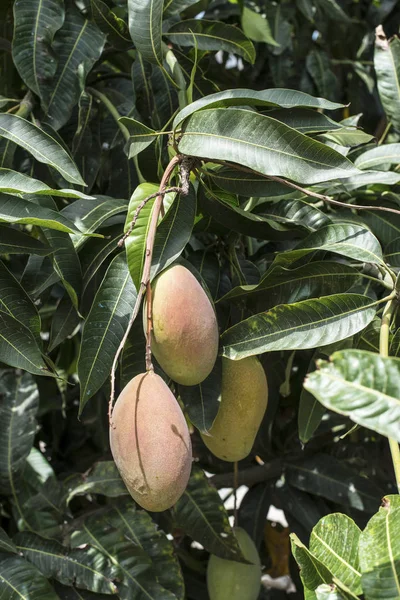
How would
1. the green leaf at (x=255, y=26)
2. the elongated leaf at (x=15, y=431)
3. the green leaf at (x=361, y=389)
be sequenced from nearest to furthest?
1. the green leaf at (x=361, y=389)
2. the elongated leaf at (x=15, y=431)
3. the green leaf at (x=255, y=26)

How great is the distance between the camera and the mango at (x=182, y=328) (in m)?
0.71

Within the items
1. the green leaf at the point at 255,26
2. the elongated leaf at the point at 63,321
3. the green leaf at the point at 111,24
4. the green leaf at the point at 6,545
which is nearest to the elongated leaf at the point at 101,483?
the green leaf at the point at 6,545

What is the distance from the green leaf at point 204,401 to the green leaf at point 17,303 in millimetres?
184

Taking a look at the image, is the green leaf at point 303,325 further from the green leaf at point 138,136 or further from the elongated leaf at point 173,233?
the green leaf at point 138,136

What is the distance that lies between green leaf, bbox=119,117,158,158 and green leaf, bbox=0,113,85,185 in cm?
7

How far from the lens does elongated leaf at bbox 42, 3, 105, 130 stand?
1028 millimetres

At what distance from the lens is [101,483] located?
43.0 inches

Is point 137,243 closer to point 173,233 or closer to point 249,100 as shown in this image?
point 173,233

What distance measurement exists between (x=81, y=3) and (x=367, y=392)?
87 centimetres

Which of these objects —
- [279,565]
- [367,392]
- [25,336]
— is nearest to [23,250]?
[25,336]

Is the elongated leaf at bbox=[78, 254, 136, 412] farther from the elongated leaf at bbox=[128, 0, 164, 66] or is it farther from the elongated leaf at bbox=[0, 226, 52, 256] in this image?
the elongated leaf at bbox=[128, 0, 164, 66]

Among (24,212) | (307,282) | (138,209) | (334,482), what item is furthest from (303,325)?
(334,482)

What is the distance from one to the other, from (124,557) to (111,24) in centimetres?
73

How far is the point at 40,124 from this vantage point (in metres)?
1.02
